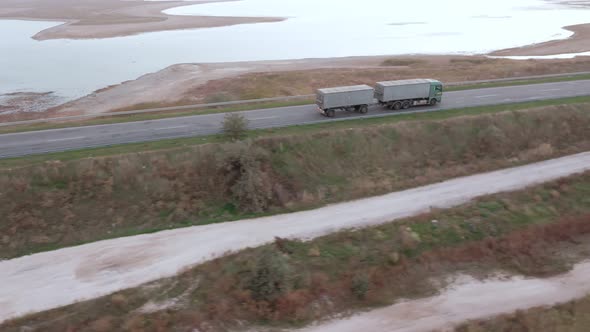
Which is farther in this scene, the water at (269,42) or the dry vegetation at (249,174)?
the water at (269,42)

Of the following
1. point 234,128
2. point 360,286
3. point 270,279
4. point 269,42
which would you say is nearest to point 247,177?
point 234,128

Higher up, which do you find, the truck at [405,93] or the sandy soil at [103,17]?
the sandy soil at [103,17]

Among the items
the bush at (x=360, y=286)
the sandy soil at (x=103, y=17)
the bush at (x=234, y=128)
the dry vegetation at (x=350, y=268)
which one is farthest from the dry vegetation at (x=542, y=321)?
the sandy soil at (x=103, y=17)

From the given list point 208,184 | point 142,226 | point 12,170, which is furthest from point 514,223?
point 12,170

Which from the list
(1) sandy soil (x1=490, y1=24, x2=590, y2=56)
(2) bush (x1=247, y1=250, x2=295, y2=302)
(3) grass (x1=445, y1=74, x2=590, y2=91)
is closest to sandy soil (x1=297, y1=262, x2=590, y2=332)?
(2) bush (x1=247, y1=250, x2=295, y2=302)

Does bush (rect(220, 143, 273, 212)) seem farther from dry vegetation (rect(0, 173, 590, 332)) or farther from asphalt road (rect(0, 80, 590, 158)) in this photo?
asphalt road (rect(0, 80, 590, 158))

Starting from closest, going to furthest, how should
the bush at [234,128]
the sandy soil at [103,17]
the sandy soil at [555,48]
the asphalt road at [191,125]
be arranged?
the bush at [234,128], the asphalt road at [191,125], the sandy soil at [555,48], the sandy soil at [103,17]

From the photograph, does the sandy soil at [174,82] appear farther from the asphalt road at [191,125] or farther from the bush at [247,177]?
the bush at [247,177]
